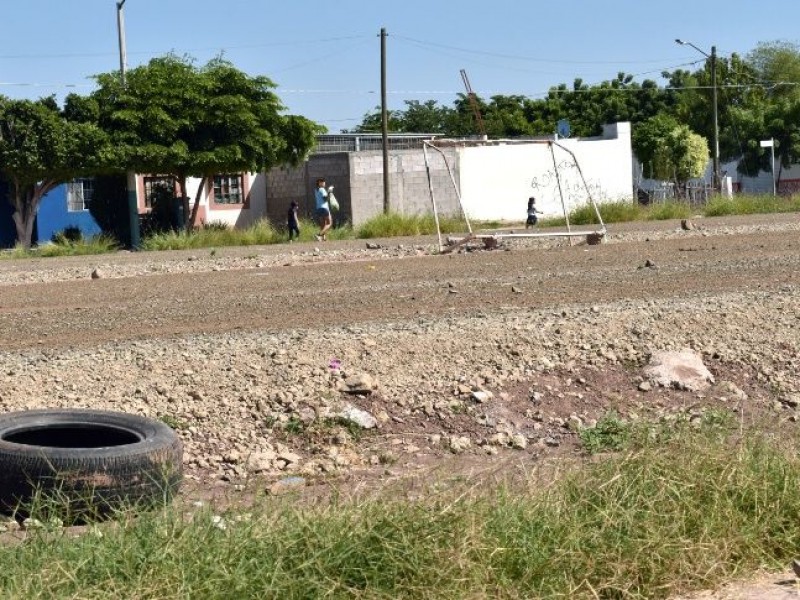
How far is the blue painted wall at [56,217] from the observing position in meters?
44.2

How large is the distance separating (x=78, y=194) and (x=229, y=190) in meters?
5.18

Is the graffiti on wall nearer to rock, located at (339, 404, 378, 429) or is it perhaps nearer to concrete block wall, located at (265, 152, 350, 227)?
concrete block wall, located at (265, 152, 350, 227)

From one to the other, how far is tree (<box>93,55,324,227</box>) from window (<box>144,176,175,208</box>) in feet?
5.79

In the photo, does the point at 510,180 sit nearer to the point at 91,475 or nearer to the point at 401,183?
the point at 401,183

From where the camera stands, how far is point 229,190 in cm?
4722

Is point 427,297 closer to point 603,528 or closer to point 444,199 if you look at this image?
point 603,528

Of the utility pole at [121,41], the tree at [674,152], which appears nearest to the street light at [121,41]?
the utility pole at [121,41]

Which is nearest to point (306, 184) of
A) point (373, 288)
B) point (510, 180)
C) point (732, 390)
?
point (510, 180)

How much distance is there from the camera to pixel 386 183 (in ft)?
138

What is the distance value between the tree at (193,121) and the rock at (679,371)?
91.9ft

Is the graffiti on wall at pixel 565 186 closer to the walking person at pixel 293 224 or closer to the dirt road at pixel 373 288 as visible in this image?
the walking person at pixel 293 224

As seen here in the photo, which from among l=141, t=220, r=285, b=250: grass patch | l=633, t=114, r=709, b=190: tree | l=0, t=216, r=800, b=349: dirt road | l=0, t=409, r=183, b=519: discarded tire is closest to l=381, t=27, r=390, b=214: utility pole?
l=141, t=220, r=285, b=250: grass patch

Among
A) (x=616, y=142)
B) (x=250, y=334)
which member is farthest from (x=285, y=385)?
(x=616, y=142)

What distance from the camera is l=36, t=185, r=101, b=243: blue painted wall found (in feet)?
145
